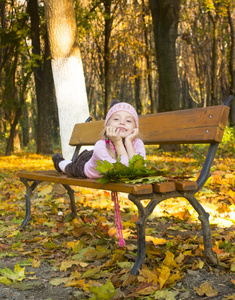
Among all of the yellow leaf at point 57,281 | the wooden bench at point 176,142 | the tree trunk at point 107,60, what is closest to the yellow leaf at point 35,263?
the yellow leaf at point 57,281

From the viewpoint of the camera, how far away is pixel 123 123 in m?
3.00

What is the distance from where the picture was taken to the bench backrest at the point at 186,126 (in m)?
2.66

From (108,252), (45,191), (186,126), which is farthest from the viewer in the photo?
(45,191)

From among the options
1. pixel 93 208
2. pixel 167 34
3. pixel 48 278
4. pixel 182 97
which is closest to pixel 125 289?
pixel 48 278

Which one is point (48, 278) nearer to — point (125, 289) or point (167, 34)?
point (125, 289)

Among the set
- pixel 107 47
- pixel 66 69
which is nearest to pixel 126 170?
pixel 66 69

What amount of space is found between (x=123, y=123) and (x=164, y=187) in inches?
34.1

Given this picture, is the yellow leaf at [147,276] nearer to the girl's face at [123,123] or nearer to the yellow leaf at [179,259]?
the yellow leaf at [179,259]

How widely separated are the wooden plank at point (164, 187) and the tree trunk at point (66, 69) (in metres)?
3.25

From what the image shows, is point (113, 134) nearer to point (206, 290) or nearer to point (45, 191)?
point (206, 290)

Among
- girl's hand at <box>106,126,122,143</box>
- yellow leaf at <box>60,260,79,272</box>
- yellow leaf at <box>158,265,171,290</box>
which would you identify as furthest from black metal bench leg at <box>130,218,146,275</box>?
girl's hand at <box>106,126,122,143</box>

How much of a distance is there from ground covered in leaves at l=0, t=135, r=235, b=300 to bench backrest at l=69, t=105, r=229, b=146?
0.81 meters

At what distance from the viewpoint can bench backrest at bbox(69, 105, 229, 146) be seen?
2.66m

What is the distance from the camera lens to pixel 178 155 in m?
8.87
